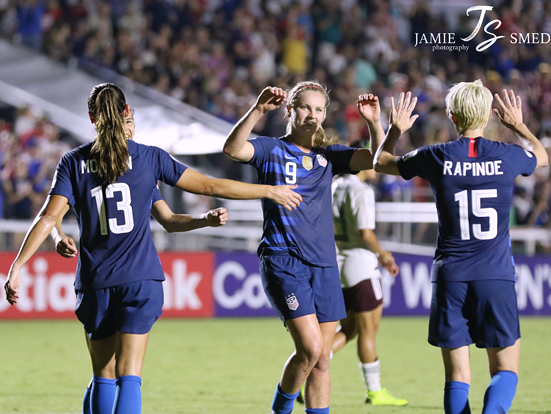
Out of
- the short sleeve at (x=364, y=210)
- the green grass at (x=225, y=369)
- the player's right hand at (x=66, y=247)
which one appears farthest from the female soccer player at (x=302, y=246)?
the short sleeve at (x=364, y=210)

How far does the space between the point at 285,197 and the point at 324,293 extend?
0.85 metres

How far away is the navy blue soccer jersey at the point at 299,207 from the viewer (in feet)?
17.1

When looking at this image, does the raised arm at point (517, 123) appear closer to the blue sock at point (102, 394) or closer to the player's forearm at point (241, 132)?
the player's forearm at point (241, 132)

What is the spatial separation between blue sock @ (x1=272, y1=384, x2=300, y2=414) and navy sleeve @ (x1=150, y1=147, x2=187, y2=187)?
1676mm

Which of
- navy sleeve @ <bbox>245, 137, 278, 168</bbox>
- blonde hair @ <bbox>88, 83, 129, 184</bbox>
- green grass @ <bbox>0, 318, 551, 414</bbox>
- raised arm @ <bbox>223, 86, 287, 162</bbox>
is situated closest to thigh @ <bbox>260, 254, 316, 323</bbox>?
navy sleeve @ <bbox>245, 137, 278, 168</bbox>

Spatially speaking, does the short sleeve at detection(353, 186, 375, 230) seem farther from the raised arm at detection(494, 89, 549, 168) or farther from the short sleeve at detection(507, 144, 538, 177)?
the short sleeve at detection(507, 144, 538, 177)

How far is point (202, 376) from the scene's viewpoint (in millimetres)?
8344

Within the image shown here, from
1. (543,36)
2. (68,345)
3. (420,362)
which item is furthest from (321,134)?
(543,36)

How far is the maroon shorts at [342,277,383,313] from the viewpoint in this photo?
713 centimetres

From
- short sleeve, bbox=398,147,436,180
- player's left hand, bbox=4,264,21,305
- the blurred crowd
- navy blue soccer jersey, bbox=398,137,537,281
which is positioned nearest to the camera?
player's left hand, bbox=4,264,21,305

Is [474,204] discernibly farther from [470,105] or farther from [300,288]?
[300,288]

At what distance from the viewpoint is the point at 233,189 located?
4.73m

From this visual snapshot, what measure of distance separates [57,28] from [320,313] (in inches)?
566

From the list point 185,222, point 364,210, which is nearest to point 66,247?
point 185,222
